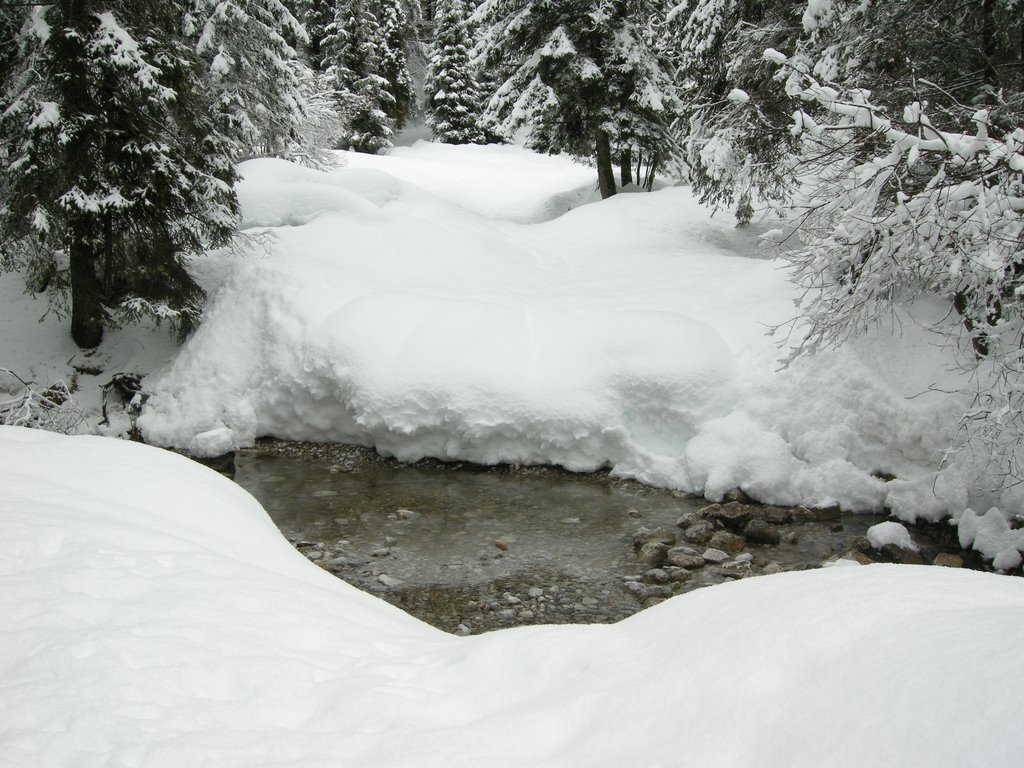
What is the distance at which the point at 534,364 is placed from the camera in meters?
9.03

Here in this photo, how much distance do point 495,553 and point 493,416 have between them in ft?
7.53

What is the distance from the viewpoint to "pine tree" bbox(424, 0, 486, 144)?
32.4m

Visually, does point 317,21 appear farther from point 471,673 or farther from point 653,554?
point 471,673

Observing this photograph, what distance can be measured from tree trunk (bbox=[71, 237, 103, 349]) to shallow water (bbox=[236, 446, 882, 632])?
12.8ft

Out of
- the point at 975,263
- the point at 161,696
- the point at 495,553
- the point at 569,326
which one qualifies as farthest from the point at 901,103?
the point at 161,696

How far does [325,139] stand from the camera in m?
22.2

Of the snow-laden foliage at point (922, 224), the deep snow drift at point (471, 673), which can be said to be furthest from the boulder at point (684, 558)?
the deep snow drift at point (471, 673)

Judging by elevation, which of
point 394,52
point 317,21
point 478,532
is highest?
point 317,21

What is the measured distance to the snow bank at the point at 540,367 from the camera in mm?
7738

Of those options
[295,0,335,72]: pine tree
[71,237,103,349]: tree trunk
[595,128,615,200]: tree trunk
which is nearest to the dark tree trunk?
[595,128,615,200]: tree trunk

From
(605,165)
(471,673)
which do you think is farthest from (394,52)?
(471,673)

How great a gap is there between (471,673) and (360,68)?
106 ft

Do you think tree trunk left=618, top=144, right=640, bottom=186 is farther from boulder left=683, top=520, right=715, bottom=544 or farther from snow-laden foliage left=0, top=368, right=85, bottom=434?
snow-laden foliage left=0, top=368, right=85, bottom=434

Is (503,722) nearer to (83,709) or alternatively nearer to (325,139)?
(83,709)
